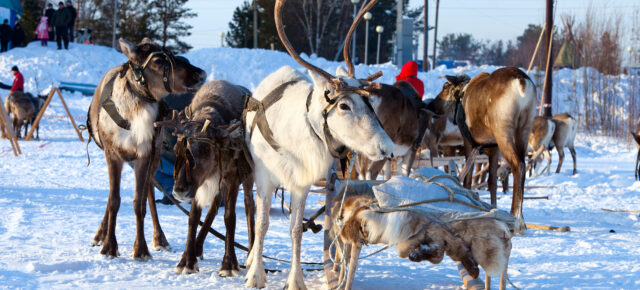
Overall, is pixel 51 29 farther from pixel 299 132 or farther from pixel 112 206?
pixel 299 132

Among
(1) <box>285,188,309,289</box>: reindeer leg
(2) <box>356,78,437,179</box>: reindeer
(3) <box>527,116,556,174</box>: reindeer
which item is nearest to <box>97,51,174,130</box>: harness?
(1) <box>285,188,309,289</box>: reindeer leg

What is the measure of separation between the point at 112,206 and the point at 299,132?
2.22 meters

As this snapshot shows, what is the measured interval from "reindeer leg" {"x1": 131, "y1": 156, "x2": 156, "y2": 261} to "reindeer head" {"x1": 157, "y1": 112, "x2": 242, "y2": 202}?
0.65 m

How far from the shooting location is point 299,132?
14.2 feet

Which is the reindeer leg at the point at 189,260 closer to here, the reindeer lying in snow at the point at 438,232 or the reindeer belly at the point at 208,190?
the reindeer belly at the point at 208,190

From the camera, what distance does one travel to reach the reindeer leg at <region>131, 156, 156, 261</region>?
18.1 ft

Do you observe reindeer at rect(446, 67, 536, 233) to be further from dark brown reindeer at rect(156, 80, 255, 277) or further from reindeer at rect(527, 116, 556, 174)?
reindeer at rect(527, 116, 556, 174)

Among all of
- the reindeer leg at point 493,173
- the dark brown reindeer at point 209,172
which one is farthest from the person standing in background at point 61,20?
the dark brown reindeer at point 209,172

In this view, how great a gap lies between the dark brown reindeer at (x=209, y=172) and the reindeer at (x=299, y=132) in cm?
21

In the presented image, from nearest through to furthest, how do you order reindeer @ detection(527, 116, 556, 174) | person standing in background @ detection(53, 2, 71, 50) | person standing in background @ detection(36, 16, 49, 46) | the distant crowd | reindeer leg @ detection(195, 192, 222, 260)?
1. reindeer leg @ detection(195, 192, 222, 260)
2. reindeer @ detection(527, 116, 556, 174)
3. person standing in background @ detection(53, 2, 71, 50)
4. the distant crowd
5. person standing in background @ detection(36, 16, 49, 46)

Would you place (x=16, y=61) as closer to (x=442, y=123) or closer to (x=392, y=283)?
(x=442, y=123)

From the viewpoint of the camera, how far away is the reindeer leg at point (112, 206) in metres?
5.53

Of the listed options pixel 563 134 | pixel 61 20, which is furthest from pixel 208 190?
pixel 61 20

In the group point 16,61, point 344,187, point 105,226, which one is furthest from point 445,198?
point 16,61
